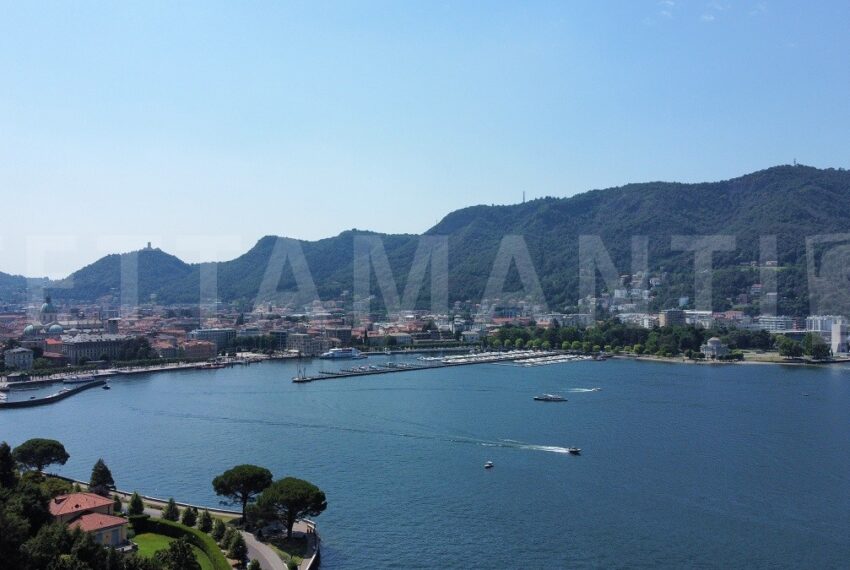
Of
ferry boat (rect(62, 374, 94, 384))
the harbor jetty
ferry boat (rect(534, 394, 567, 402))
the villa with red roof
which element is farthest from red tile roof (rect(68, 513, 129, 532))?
Result: ferry boat (rect(62, 374, 94, 384))

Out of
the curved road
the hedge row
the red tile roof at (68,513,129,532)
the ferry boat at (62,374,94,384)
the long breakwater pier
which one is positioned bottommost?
the curved road

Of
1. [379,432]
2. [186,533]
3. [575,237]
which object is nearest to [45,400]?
[379,432]

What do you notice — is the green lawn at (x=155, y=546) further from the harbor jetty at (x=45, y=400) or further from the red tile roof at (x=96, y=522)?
the harbor jetty at (x=45, y=400)

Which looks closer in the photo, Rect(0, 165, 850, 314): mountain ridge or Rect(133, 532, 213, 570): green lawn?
Rect(133, 532, 213, 570): green lawn

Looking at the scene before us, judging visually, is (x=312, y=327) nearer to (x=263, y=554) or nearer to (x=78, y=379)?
(x=78, y=379)

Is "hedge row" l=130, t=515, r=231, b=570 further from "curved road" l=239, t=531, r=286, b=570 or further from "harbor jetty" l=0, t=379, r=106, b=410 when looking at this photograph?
"harbor jetty" l=0, t=379, r=106, b=410

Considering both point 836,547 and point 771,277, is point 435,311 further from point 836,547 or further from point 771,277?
point 836,547

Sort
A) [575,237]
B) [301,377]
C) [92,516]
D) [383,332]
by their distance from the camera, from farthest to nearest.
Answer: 1. [575,237]
2. [383,332]
3. [301,377]
4. [92,516]
